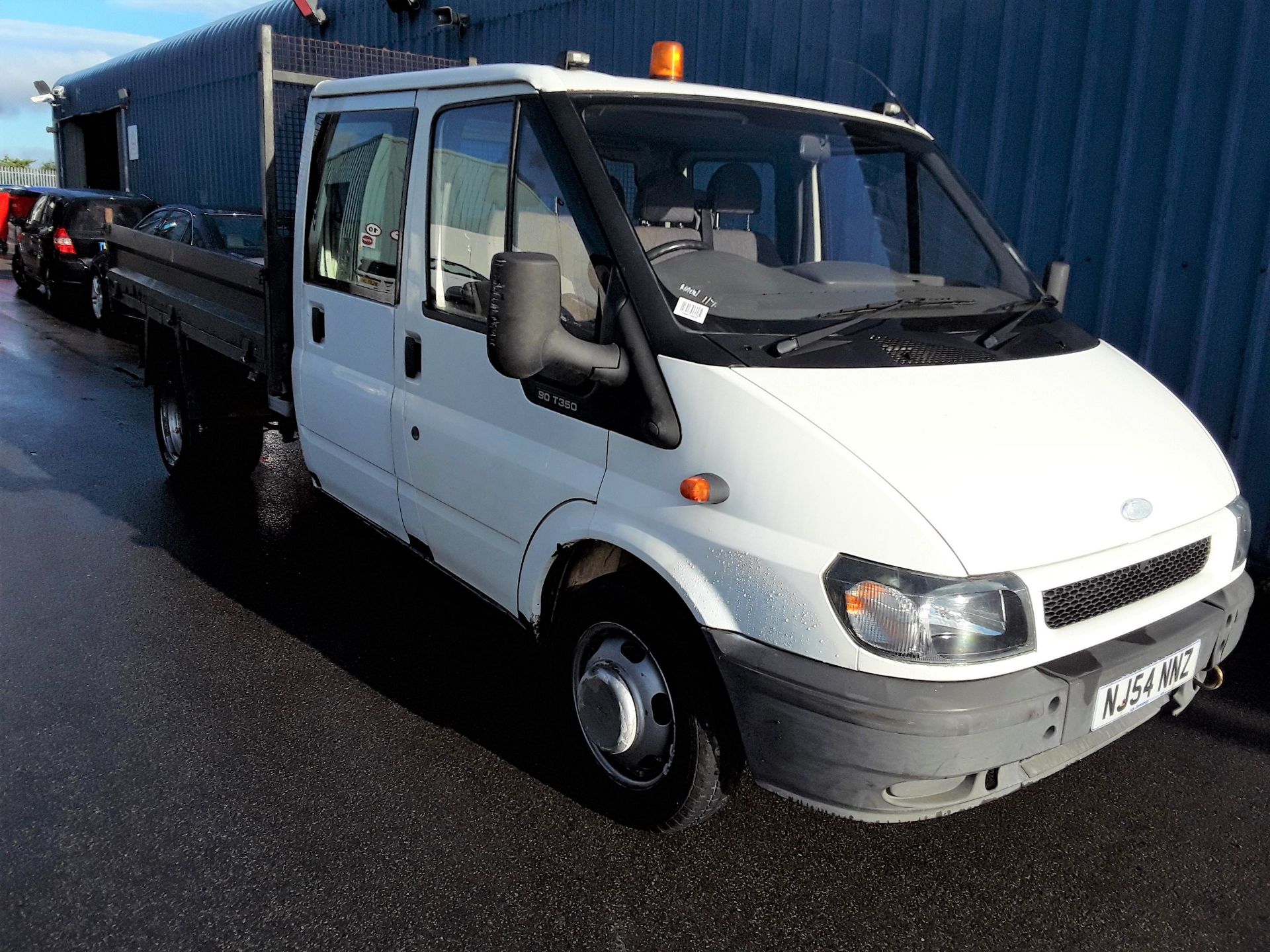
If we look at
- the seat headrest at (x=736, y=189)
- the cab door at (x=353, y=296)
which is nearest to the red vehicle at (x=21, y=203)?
the cab door at (x=353, y=296)

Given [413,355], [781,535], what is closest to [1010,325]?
[781,535]

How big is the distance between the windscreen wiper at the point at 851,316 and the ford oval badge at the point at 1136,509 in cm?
84

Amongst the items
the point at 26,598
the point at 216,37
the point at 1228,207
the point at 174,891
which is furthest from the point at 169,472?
the point at 216,37

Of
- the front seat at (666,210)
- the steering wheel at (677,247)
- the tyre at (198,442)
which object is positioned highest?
the front seat at (666,210)

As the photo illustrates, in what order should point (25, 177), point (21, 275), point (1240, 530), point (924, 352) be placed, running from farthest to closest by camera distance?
point (25, 177) < point (21, 275) < point (1240, 530) < point (924, 352)

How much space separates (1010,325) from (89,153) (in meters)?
27.5

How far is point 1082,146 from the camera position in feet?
18.8

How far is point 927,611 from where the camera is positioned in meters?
2.33

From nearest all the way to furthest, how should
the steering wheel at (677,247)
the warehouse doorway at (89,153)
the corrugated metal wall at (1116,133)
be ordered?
the steering wheel at (677,247) → the corrugated metal wall at (1116,133) → the warehouse doorway at (89,153)

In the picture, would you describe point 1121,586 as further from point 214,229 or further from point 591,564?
point 214,229

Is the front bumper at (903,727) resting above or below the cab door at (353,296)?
below

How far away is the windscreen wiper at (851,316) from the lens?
271 cm

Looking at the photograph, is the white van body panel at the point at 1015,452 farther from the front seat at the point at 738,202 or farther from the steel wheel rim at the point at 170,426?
the steel wheel rim at the point at 170,426

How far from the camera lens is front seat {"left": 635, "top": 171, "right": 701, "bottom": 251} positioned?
308 cm
